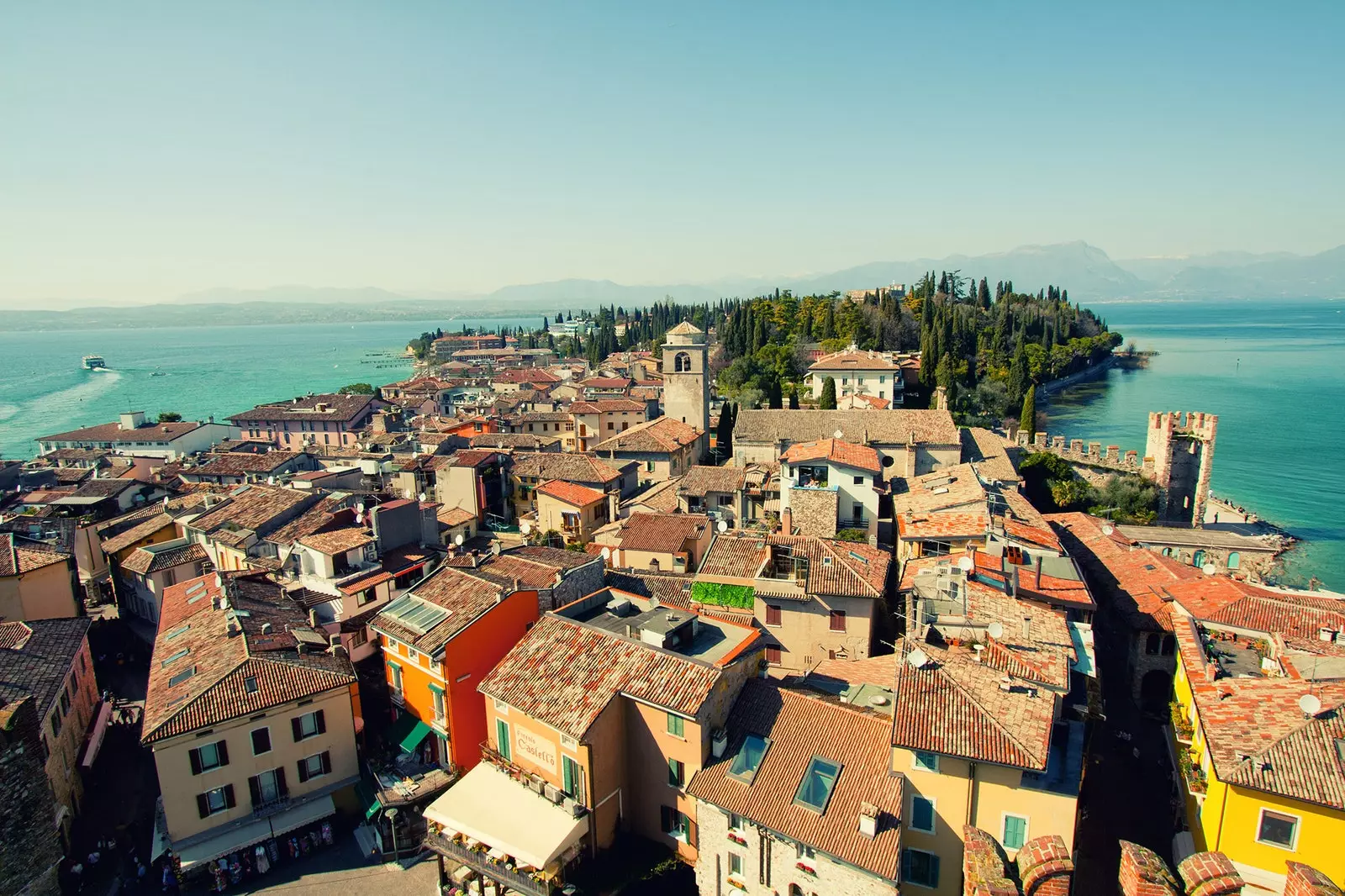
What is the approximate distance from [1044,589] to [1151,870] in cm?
1103

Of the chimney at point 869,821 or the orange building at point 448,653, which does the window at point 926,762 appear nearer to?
the chimney at point 869,821

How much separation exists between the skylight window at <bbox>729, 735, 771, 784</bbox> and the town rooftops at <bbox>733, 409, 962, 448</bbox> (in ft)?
76.7

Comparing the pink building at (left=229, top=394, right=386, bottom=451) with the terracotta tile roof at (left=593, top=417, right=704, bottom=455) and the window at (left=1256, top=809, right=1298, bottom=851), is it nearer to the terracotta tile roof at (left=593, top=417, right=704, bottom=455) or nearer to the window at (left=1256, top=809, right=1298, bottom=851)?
the terracotta tile roof at (left=593, top=417, right=704, bottom=455)

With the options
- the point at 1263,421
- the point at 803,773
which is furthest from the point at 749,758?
the point at 1263,421

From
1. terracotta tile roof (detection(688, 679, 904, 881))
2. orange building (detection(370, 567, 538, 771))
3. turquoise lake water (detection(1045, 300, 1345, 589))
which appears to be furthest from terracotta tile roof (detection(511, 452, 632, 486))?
turquoise lake water (detection(1045, 300, 1345, 589))

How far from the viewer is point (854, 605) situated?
63.8ft

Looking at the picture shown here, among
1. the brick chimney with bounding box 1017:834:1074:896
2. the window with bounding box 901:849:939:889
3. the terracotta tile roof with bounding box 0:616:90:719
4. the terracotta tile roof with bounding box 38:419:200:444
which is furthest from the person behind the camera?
the terracotta tile roof with bounding box 38:419:200:444

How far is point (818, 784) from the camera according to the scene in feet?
41.1

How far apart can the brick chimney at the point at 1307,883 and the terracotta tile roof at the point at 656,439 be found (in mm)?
31239

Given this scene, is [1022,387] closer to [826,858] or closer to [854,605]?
[854,605]

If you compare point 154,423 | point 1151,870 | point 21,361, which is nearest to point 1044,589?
point 1151,870

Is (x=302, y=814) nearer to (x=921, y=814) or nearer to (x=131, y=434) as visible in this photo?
(x=921, y=814)

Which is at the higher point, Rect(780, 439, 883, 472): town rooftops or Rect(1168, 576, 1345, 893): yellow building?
Rect(780, 439, 883, 472): town rooftops

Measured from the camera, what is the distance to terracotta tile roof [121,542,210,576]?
25734mm
